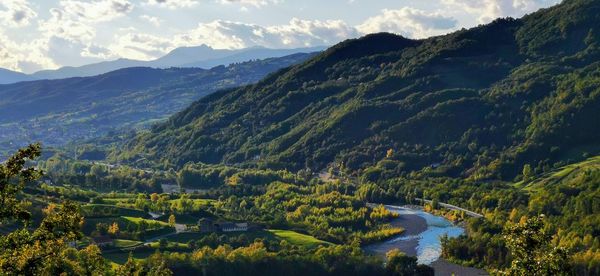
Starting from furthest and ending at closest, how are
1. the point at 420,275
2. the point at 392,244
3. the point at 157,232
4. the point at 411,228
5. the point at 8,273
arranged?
the point at 411,228 < the point at 392,244 < the point at 157,232 < the point at 420,275 < the point at 8,273

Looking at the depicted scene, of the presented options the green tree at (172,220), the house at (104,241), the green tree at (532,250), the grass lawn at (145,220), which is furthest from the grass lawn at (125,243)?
the green tree at (532,250)

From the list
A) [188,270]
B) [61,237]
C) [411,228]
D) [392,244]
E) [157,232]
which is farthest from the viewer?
[411,228]

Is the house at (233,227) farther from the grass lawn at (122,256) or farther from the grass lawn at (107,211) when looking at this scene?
the grass lawn at (122,256)

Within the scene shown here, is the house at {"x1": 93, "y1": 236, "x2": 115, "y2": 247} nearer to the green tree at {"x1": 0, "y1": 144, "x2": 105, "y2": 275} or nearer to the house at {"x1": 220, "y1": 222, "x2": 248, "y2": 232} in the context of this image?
the house at {"x1": 220, "y1": 222, "x2": 248, "y2": 232}

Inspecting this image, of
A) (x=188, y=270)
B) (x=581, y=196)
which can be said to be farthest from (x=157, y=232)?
(x=581, y=196)

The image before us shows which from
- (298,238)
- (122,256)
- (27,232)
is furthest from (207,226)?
(27,232)

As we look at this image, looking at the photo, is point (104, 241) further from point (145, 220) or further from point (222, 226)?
point (222, 226)

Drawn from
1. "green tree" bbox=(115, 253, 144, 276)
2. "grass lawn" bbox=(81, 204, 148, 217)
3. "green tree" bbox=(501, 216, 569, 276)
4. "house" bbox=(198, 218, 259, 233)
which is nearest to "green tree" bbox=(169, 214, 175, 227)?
"house" bbox=(198, 218, 259, 233)

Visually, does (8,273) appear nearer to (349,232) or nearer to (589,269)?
(589,269)
